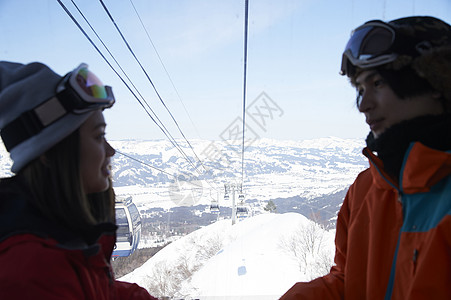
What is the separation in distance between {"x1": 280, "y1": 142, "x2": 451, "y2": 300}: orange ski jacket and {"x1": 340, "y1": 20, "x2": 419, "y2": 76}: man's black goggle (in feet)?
1.15

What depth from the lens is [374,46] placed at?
3.66ft

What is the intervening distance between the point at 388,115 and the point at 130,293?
1177 mm

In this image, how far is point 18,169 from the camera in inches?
31.4

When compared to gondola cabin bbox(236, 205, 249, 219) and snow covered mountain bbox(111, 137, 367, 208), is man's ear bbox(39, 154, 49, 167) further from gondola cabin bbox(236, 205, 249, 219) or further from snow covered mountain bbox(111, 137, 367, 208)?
snow covered mountain bbox(111, 137, 367, 208)

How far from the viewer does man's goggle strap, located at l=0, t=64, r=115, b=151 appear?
788 millimetres

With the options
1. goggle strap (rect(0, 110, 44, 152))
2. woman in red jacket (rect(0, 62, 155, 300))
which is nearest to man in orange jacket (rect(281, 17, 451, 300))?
woman in red jacket (rect(0, 62, 155, 300))

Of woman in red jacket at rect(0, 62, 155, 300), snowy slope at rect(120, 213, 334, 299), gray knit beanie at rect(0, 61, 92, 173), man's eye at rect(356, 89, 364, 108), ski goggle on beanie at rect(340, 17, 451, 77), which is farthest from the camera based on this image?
snowy slope at rect(120, 213, 334, 299)

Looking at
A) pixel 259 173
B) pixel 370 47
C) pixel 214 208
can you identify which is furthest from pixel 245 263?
pixel 259 173

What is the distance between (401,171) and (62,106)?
Answer: 1.12 meters

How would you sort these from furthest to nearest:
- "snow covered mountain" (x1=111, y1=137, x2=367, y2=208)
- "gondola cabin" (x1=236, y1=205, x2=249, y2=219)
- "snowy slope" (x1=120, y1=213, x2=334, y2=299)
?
"snow covered mountain" (x1=111, y1=137, x2=367, y2=208)
"gondola cabin" (x1=236, y1=205, x2=249, y2=219)
"snowy slope" (x1=120, y1=213, x2=334, y2=299)

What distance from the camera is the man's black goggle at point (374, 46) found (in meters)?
1.04

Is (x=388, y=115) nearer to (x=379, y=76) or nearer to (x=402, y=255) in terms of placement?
(x=379, y=76)

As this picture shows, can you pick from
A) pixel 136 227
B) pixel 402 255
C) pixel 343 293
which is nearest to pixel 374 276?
pixel 402 255

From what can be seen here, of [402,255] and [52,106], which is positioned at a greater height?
[52,106]
